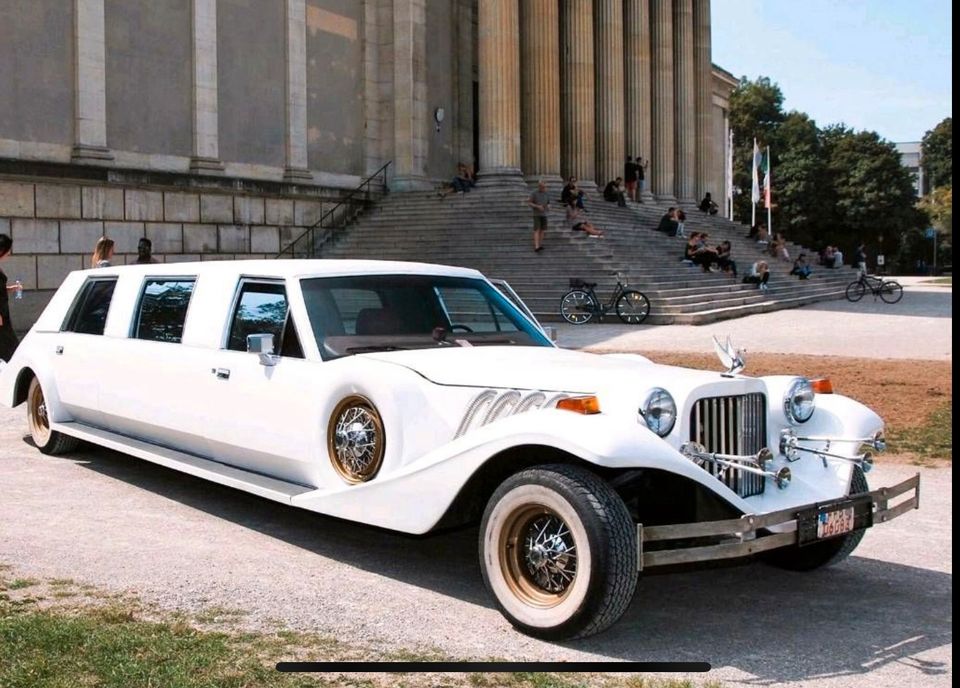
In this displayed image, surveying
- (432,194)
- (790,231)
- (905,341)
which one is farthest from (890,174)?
(905,341)

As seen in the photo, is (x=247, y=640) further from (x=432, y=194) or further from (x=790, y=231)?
(x=790, y=231)

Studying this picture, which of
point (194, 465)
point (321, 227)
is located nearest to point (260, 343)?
point (194, 465)

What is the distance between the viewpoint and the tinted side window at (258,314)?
6898 mm

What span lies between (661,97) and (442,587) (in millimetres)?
41569

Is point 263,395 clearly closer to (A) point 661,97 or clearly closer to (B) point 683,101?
(A) point 661,97

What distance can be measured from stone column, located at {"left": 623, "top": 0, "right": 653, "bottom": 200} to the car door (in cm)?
3652

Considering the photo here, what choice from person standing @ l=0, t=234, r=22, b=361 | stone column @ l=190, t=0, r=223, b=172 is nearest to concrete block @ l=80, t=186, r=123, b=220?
stone column @ l=190, t=0, r=223, b=172

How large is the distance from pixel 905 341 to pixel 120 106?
734 inches

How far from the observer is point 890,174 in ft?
279

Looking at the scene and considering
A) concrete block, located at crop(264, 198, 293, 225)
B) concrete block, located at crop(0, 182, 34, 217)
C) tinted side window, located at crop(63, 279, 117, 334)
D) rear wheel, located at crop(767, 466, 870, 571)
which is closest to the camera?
rear wheel, located at crop(767, 466, 870, 571)

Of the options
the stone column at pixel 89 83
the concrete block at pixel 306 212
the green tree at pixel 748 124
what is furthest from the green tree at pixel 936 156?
the stone column at pixel 89 83

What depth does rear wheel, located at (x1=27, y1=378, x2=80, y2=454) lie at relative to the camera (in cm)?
936

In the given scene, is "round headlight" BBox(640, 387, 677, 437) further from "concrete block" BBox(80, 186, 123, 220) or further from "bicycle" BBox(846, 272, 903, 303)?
"bicycle" BBox(846, 272, 903, 303)

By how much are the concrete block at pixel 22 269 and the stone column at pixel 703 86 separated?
108ft
